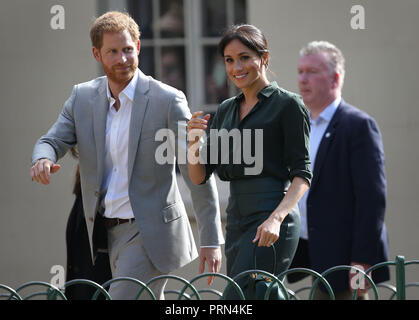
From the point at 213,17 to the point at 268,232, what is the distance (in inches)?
168

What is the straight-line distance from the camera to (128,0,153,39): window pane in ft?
24.2

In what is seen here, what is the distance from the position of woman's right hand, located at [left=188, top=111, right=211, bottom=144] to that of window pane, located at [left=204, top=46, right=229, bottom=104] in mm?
3871

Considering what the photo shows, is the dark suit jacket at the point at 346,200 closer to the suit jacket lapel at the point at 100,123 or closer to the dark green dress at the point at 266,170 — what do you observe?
the dark green dress at the point at 266,170

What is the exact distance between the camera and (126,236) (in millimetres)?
4008

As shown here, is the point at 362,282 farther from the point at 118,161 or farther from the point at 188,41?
the point at 188,41

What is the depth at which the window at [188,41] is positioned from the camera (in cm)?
730

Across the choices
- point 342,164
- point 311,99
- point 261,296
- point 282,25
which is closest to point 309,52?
point 311,99

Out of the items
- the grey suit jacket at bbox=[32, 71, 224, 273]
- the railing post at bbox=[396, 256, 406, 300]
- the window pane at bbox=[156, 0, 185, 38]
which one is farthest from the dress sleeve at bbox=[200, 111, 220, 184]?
the window pane at bbox=[156, 0, 185, 38]

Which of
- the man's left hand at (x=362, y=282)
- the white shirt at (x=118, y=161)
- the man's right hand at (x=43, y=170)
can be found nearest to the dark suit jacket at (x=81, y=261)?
the white shirt at (x=118, y=161)

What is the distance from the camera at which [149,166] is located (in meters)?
3.97

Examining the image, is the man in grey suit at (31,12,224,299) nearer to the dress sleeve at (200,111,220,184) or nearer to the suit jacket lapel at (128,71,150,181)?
the suit jacket lapel at (128,71,150,181)

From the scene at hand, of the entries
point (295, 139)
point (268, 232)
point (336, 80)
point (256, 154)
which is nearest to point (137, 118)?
point (256, 154)

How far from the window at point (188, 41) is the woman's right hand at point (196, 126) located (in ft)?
12.4

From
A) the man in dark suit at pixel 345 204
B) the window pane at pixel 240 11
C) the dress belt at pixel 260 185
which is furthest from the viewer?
the window pane at pixel 240 11
